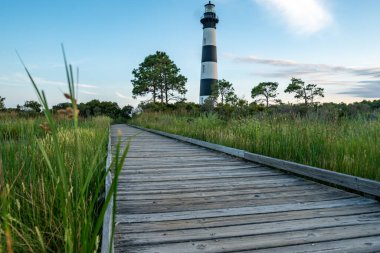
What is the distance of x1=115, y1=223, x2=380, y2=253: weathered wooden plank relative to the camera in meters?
1.71

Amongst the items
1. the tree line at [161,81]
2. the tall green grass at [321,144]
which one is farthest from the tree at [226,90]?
the tall green grass at [321,144]

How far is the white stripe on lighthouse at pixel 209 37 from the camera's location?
29.2 metres

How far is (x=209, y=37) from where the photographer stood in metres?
29.3

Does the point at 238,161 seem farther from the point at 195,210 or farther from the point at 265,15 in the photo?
the point at 265,15

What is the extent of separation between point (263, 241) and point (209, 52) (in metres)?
28.4

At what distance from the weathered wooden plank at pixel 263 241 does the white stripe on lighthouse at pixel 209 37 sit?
28622mm

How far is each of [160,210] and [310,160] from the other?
2.25 meters

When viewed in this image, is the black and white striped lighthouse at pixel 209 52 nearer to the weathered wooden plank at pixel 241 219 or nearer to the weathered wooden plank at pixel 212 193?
the weathered wooden plank at pixel 212 193

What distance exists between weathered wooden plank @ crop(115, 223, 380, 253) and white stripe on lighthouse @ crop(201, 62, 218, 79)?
28015 millimetres

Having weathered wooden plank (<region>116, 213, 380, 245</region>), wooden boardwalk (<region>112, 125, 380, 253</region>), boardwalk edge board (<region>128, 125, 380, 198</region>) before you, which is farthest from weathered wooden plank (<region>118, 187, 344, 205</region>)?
weathered wooden plank (<region>116, 213, 380, 245</region>)

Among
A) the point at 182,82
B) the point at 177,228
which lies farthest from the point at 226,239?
the point at 182,82

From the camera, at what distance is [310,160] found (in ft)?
12.2

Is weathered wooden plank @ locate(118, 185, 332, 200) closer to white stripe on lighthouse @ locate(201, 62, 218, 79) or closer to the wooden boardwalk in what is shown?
the wooden boardwalk

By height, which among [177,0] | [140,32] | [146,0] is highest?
[177,0]
